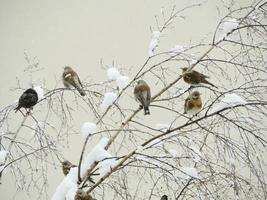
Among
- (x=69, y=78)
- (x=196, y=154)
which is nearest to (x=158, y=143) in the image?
(x=196, y=154)

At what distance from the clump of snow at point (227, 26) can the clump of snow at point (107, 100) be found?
1.03 m

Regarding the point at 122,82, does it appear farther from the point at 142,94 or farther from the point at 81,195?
the point at 81,195

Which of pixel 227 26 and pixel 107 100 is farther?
pixel 227 26

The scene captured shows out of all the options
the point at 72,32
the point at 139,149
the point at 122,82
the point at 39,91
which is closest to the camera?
the point at 139,149

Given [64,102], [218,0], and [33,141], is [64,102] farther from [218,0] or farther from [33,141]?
[218,0]

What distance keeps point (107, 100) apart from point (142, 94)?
2.10 feet

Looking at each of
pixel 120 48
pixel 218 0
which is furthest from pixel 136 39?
pixel 218 0

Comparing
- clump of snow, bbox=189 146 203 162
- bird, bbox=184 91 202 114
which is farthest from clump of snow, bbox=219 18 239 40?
clump of snow, bbox=189 146 203 162

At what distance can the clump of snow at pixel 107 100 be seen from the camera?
4184mm

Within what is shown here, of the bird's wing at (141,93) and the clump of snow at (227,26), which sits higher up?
the clump of snow at (227,26)

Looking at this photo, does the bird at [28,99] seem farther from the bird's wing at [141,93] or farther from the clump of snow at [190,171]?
the clump of snow at [190,171]

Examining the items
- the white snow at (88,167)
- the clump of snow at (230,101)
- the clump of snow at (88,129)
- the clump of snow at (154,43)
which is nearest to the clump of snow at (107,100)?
the white snow at (88,167)

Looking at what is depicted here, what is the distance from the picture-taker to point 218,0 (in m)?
5.07

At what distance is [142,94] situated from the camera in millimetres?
4758
